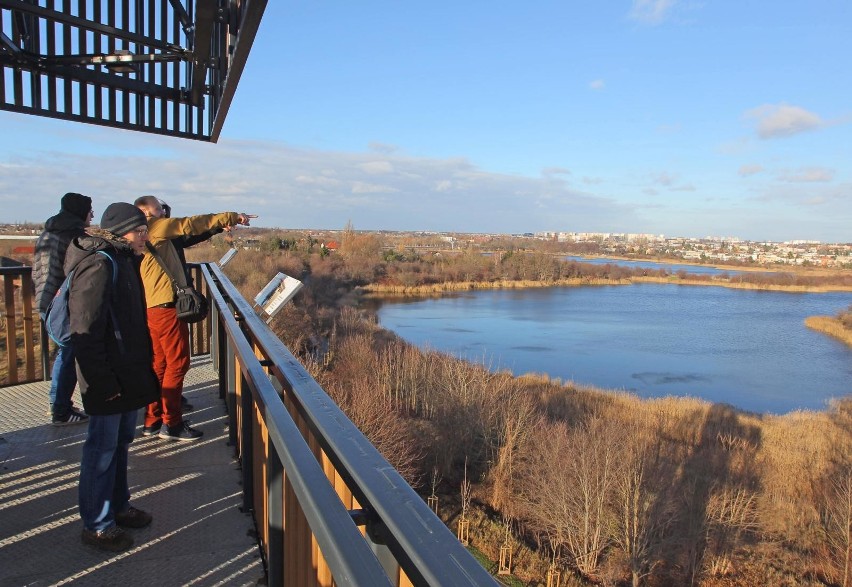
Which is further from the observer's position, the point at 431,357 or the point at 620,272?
the point at 620,272

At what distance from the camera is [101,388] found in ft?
8.07

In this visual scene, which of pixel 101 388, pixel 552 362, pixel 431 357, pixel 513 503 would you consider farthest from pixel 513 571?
pixel 552 362

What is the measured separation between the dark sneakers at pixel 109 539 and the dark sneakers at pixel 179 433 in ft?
3.89

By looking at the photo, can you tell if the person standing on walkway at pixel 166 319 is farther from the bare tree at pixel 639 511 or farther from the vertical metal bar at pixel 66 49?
the bare tree at pixel 639 511

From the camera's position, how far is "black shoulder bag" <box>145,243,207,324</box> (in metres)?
3.66

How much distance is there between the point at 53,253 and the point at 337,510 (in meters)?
3.38

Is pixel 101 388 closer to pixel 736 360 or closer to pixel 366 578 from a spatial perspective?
pixel 366 578

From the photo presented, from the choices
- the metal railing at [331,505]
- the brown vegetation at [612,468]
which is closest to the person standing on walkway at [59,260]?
the metal railing at [331,505]

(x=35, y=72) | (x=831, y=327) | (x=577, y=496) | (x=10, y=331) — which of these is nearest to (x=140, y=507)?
(x=35, y=72)

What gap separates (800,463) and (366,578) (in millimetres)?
24610

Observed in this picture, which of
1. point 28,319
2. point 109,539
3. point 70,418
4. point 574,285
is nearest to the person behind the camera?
point 109,539

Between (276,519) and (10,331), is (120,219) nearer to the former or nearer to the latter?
(276,519)

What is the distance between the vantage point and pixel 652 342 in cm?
3984

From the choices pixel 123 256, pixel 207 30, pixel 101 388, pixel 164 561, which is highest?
pixel 207 30
